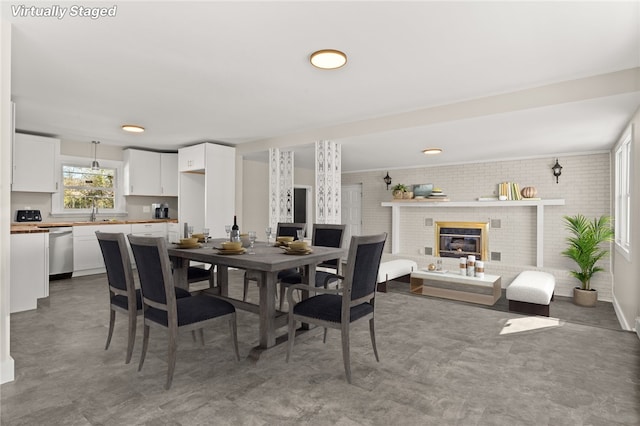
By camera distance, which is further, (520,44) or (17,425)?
(520,44)

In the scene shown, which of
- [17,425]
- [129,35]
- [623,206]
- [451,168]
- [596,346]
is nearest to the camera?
[17,425]

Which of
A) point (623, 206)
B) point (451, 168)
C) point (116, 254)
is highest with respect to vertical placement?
point (451, 168)

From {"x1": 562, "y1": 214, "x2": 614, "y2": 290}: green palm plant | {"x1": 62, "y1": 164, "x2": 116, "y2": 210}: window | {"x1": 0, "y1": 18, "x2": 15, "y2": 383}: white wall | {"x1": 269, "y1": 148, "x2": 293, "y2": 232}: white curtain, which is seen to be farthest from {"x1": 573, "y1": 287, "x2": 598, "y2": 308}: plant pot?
{"x1": 62, "y1": 164, "x2": 116, "y2": 210}: window

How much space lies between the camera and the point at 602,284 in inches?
213

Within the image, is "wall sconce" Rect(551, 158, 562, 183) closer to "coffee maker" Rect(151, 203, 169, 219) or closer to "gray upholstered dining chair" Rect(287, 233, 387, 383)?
"gray upholstered dining chair" Rect(287, 233, 387, 383)

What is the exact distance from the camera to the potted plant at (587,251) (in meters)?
5.02

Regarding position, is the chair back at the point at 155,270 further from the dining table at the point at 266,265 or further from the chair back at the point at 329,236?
the chair back at the point at 329,236

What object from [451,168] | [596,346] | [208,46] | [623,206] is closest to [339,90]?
[208,46]

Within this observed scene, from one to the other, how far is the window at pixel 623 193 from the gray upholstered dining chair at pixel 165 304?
437 cm

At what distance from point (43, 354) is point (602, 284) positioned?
7097mm

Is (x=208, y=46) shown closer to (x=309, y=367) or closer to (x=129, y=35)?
(x=129, y=35)

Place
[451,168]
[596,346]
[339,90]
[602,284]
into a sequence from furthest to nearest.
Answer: [451,168] < [602,284] < [339,90] < [596,346]

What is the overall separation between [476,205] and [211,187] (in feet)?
16.5

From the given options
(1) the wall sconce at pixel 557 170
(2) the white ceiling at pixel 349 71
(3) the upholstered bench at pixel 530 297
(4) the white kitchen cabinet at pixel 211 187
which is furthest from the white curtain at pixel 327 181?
(1) the wall sconce at pixel 557 170
